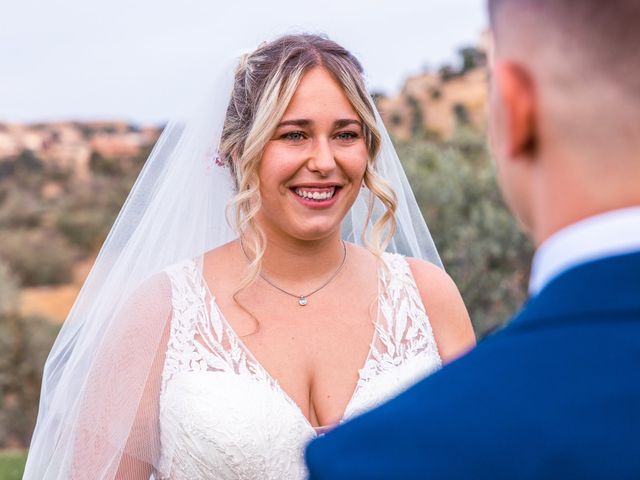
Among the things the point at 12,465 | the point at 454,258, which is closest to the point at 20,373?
the point at 12,465

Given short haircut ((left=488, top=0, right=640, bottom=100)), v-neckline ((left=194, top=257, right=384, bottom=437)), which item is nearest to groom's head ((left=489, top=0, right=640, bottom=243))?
short haircut ((left=488, top=0, right=640, bottom=100))

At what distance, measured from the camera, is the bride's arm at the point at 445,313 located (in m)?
4.15

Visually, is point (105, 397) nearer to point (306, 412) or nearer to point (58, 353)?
point (58, 353)

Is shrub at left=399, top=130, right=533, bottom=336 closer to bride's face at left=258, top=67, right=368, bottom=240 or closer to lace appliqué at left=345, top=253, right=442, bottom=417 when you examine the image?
lace appliqué at left=345, top=253, right=442, bottom=417

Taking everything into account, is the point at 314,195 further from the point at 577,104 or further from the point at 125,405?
the point at 577,104

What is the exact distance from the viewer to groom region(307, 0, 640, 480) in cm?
112

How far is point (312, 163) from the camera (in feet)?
12.5

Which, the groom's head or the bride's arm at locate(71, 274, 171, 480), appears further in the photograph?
the bride's arm at locate(71, 274, 171, 480)

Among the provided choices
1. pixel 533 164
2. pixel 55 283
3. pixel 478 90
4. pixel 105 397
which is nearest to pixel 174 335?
pixel 105 397

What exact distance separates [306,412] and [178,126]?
1438mm

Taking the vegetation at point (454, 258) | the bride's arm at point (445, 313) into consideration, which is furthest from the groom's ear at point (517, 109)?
the vegetation at point (454, 258)

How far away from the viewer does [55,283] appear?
24625mm

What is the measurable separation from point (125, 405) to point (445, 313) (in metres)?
1.40

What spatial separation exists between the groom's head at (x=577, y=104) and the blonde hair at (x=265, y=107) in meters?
2.60
